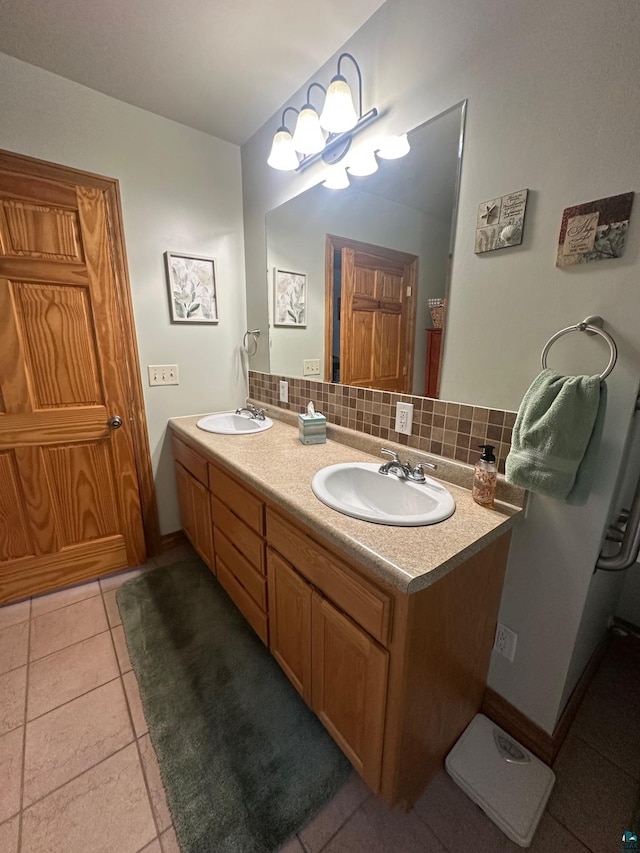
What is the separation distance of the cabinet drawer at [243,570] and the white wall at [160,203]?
745 millimetres

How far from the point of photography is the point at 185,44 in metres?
1.33

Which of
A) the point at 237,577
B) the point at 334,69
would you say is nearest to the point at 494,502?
the point at 237,577

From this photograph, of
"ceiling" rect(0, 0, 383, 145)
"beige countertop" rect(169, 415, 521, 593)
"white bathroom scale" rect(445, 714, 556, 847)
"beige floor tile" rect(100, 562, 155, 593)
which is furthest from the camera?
"beige floor tile" rect(100, 562, 155, 593)

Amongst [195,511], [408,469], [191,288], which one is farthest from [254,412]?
[408,469]

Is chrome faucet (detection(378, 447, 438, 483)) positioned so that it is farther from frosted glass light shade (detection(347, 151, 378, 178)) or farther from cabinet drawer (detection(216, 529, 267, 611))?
frosted glass light shade (detection(347, 151, 378, 178))

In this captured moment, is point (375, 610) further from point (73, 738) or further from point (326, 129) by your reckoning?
point (326, 129)

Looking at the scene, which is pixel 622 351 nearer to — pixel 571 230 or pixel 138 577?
pixel 571 230

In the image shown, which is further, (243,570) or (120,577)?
(120,577)

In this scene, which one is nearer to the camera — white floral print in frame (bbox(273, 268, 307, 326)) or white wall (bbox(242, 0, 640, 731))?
white wall (bbox(242, 0, 640, 731))

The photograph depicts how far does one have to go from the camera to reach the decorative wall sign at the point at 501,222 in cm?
94

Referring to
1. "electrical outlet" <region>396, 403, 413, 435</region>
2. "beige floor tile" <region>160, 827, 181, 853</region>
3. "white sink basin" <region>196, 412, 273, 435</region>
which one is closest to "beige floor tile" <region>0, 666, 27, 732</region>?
"beige floor tile" <region>160, 827, 181, 853</region>

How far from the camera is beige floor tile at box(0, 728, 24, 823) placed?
0.98 m

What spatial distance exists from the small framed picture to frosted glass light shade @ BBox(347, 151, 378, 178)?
1015 millimetres

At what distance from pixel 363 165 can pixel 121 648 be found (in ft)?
7.60
